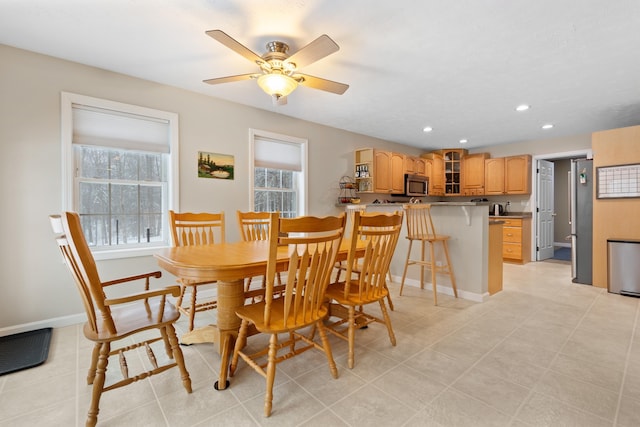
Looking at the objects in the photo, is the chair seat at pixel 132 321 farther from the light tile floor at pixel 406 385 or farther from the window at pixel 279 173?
the window at pixel 279 173

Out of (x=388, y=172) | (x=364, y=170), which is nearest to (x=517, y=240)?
(x=388, y=172)

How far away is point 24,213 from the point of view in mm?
2494

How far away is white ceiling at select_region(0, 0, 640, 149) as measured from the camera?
1.95 m

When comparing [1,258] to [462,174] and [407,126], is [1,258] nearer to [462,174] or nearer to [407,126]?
[407,126]

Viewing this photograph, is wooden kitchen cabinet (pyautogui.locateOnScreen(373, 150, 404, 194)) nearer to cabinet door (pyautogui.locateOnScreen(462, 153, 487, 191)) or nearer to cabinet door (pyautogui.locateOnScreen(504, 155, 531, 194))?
cabinet door (pyautogui.locateOnScreen(462, 153, 487, 191))

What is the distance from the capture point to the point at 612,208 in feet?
12.1

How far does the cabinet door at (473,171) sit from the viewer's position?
6.21 meters

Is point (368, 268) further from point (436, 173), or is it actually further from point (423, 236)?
point (436, 173)

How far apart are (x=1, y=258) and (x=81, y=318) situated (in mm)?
796

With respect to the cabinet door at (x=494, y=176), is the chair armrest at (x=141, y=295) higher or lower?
lower

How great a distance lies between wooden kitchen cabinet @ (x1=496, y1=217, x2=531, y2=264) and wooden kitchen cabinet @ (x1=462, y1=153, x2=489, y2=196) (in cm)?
94

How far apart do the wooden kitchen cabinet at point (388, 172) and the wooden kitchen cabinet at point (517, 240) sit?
2.08m

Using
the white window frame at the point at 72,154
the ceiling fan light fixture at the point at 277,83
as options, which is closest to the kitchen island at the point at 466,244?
the ceiling fan light fixture at the point at 277,83

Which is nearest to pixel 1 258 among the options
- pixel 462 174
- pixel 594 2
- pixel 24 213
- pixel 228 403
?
pixel 24 213
